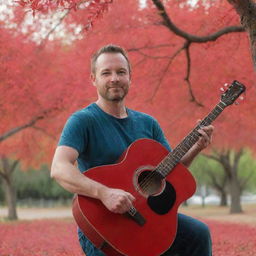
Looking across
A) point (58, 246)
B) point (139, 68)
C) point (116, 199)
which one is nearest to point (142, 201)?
point (116, 199)

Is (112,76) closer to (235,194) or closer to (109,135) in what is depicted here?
(109,135)

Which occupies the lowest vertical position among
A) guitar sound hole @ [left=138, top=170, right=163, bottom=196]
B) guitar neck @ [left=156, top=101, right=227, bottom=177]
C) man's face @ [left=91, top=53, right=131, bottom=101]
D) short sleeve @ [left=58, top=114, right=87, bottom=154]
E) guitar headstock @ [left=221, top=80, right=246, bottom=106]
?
guitar sound hole @ [left=138, top=170, right=163, bottom=196]

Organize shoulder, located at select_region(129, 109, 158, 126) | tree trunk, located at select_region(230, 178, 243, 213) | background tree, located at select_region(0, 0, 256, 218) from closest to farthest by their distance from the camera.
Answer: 1. shoulder, located at select_region(129, 109, 158, 126)
2. background tree, located at select_region(0, 0, 256, 218)
3. tree trunk, located at select_region(230, 178, 243, 213)

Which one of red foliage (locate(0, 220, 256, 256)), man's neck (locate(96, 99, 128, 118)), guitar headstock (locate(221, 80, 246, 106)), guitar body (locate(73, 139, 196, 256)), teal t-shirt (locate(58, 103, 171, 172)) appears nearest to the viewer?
guitar body (locate(73, 139, 196, 256))

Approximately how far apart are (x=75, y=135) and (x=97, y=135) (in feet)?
0.55

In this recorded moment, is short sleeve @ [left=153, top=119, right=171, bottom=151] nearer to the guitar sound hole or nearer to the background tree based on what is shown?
the guitar sound hole

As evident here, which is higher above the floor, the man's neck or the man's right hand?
the man's neck

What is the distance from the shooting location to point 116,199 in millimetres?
2795

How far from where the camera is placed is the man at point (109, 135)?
3016 millimetres

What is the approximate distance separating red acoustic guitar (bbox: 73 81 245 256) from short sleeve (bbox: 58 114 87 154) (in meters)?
0.18

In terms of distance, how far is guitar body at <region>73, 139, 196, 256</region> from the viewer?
2.92 meters

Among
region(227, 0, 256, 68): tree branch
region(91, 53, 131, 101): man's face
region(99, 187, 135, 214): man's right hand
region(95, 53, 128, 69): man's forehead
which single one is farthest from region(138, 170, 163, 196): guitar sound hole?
region(227, 0, 256, 68): tree branch

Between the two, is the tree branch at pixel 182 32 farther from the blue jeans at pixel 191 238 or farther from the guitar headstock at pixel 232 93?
the blue jeans at pixel 191 238

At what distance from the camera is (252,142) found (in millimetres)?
19578
